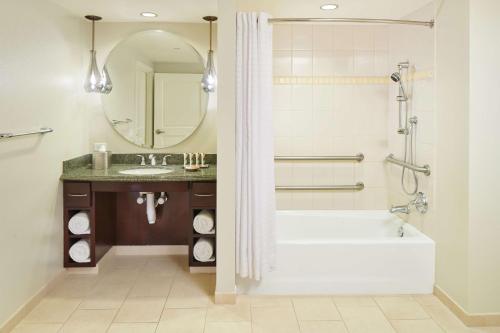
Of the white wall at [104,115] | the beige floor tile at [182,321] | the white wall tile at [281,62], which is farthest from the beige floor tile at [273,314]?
the white wall tile at [281,62]

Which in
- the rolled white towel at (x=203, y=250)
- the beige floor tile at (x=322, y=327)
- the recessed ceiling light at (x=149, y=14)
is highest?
the recessed ceiling light at (x=149, y=14)

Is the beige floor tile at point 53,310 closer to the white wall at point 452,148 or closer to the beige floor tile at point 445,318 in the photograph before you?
the beige floor tile at point 445,318

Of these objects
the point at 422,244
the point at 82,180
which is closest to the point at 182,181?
the point at 82,180

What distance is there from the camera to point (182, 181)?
11.6 feet

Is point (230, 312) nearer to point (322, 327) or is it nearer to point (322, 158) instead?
point (322, 327)

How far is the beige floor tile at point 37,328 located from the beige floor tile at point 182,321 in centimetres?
59

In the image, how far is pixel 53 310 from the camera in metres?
3.04

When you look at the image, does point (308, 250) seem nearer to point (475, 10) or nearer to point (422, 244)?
point (422, 244)

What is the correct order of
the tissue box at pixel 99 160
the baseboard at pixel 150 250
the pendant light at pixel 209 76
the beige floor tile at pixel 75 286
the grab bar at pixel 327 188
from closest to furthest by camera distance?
the beige floor tile at pixel 75 286 → the tissue box at pixel 99 160 → the pendant light at pixel 209 76 → the grab bar at pixel 327 188 → the baseboard at pixel 150 250

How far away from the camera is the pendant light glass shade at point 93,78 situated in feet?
13.0

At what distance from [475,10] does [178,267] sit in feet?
9.09

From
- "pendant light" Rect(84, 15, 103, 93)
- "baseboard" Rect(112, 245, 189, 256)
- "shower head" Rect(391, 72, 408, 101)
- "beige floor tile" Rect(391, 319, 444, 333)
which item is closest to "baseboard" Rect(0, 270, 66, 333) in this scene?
"baseboard" Rect(112, 245, 189, 256)

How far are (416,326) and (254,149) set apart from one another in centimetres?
143

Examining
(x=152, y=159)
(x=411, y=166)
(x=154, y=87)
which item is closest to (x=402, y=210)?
(x=411, y=166)
